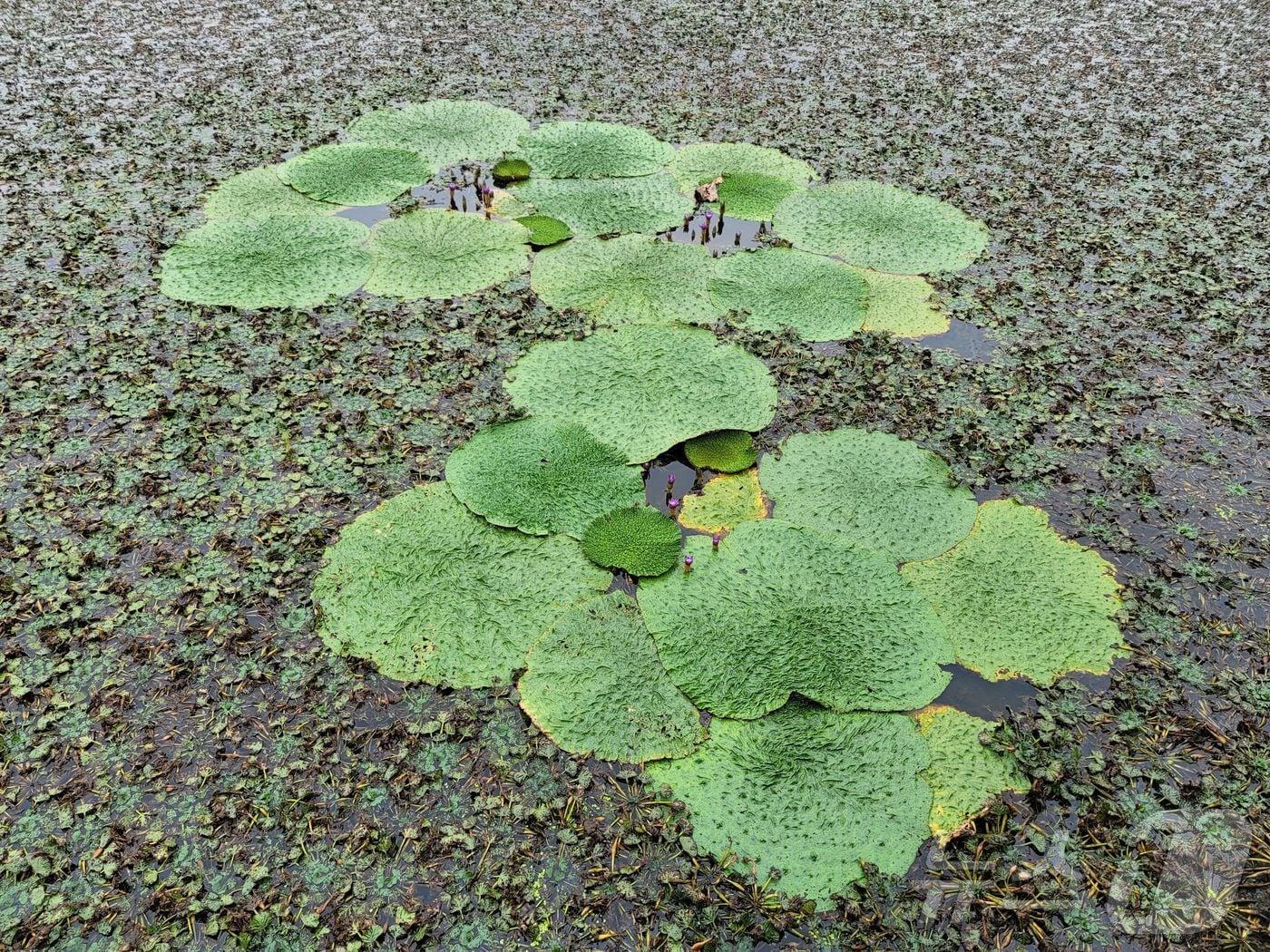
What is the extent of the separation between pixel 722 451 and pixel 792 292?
174cm

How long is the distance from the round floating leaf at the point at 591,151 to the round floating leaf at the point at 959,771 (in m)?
5.12

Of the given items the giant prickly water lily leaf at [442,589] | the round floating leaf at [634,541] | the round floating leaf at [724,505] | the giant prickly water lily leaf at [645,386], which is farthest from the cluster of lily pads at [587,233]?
the giant prickly water lily leaf at [442,589]

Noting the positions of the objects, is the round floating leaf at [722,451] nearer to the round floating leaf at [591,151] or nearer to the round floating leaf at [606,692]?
the round floating leaf at [606,692]

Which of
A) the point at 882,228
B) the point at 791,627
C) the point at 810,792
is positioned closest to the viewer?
the point at 810,792

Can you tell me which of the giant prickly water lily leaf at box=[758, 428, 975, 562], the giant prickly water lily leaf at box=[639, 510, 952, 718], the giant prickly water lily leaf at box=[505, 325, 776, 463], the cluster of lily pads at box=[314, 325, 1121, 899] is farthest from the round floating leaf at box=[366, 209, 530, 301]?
the giant prickly water lily leaf at box=[639, 510, 952, 718]

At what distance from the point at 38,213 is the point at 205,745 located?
16.6 ft

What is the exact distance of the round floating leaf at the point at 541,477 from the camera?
3.90 meters

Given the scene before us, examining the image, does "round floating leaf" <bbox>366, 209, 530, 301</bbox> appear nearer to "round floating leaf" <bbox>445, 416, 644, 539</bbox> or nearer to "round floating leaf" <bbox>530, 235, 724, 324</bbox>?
"round floating leaf" <bbox>530, 235, 724, 324</bbox>

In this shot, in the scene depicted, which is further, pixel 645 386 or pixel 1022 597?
pixel 645 386

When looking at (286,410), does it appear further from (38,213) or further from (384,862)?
(38,213)

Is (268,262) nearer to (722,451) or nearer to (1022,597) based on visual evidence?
(722,451)

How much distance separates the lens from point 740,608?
354 cm

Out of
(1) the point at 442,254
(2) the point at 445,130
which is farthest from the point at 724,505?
(2) the point at 445,130

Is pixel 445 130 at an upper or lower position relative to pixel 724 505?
upper
